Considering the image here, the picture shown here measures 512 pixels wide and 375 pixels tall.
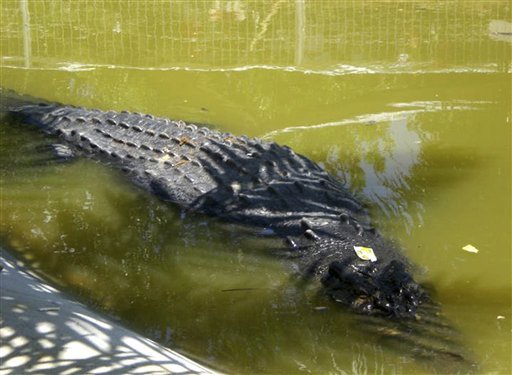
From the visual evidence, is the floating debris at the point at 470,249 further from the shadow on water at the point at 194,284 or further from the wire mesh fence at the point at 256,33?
the wire mesh fence at the point at 256,33

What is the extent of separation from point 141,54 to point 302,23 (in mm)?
2264

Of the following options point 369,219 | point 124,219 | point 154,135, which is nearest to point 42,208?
point 124,219

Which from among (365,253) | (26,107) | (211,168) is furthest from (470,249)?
(26,107)

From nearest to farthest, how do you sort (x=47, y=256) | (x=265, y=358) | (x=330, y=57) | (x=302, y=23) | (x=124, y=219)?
(x=265, y=358), (x=47, y=256), (x=124, y=219), (x=330, y=57), (x=302, y=23)

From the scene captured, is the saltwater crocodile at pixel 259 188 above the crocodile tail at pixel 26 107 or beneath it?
beneath

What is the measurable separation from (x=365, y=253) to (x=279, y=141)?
2.61 m

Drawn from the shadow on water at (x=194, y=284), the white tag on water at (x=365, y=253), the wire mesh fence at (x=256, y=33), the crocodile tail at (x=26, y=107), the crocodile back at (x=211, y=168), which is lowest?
the shadow on water at (x=194, y=284)

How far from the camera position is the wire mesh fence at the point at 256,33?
9992 millimetres

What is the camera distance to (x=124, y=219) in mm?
6352

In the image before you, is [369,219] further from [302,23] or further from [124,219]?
[302,23]

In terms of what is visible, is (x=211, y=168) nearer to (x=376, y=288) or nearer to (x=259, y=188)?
(x=259, y=188)

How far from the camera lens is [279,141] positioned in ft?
25.2

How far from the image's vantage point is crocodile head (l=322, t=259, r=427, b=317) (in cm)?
480

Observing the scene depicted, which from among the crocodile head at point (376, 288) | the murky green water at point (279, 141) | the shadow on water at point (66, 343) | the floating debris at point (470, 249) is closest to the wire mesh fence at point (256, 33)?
the murky green water at point (279, 141)
